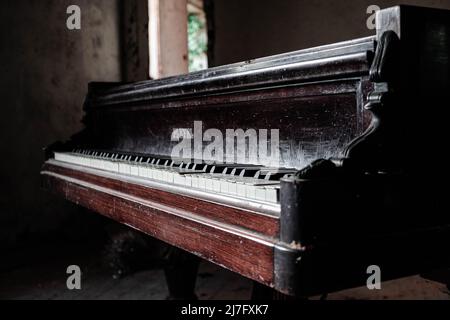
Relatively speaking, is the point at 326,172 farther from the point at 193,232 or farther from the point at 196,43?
the point at 196,43

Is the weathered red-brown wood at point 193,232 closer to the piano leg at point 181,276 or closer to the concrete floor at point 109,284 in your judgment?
the piano leg at point 181,276

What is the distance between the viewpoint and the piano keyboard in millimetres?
1330

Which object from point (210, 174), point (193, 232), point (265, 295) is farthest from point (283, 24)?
point (193, 232)

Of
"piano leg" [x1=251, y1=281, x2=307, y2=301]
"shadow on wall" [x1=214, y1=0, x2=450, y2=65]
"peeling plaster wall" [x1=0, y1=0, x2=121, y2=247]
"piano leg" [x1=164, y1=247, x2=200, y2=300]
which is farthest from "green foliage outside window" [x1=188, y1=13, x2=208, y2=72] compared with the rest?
"piano leg" [x1=251, y1=281, x2=307, y2=301]

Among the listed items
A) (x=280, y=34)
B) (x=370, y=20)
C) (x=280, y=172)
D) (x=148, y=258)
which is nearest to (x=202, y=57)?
(x=280, y=34)

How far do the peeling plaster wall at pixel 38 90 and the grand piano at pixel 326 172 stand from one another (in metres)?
2.96

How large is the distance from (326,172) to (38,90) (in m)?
4.10

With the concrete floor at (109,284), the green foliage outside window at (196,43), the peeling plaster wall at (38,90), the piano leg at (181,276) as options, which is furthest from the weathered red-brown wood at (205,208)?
the green foliage outside window at (196,43)

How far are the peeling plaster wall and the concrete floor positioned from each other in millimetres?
A: 396

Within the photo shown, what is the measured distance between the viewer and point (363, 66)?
1.35m

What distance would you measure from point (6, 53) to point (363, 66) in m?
3.94

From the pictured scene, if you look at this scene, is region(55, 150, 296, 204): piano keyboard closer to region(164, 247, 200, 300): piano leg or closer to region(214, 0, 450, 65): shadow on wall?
region(164, 247, 200, 300): piano leg

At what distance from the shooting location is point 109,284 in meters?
3.74
